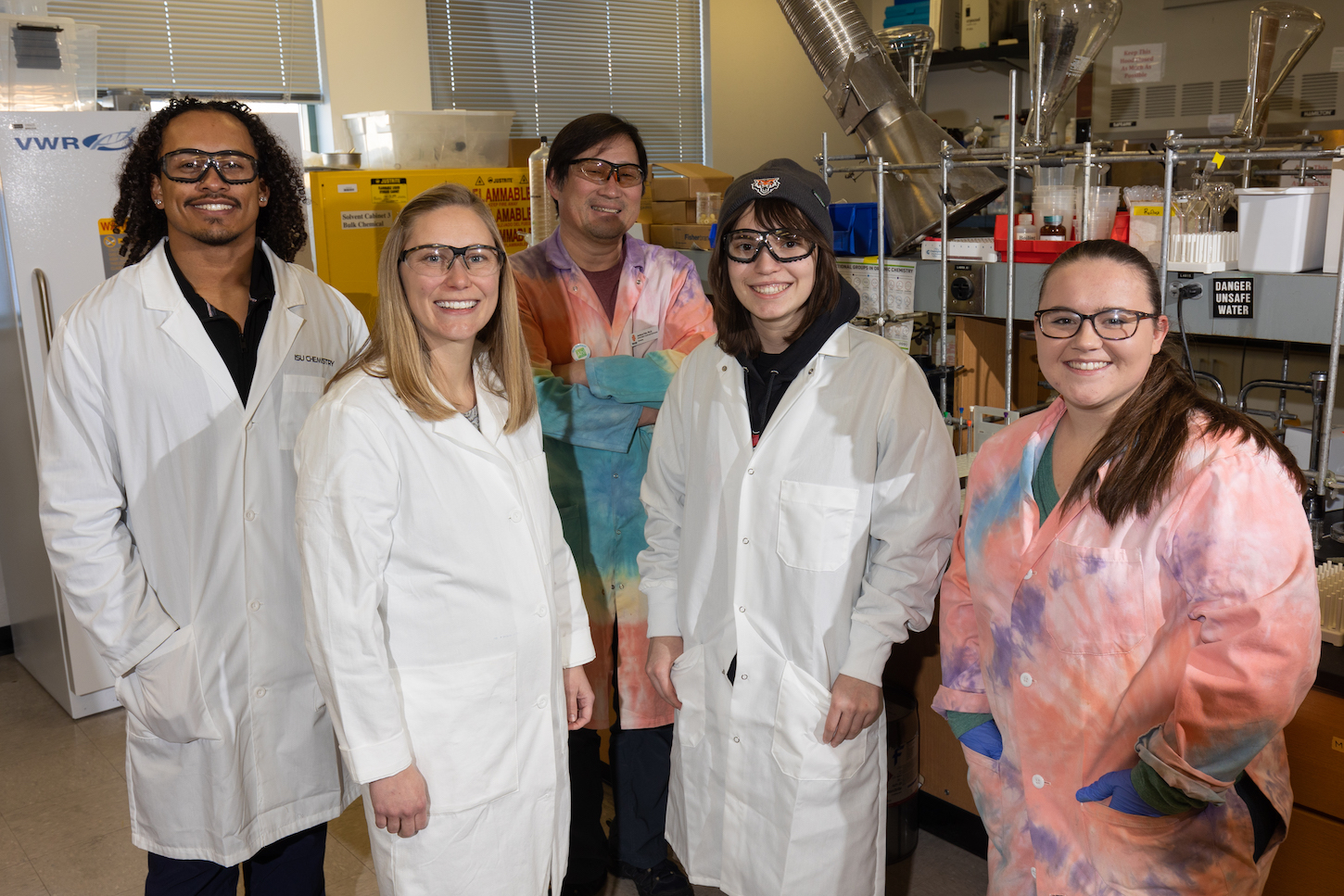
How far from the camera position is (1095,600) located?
45.7 inches

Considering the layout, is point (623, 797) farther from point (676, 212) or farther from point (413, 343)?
point (676, 212)

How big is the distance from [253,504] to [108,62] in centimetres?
309

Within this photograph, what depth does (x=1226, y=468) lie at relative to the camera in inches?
42.1

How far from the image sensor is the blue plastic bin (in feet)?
9.02

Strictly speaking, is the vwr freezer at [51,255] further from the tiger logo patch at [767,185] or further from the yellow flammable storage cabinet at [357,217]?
the tiger logo patch at [767,185]

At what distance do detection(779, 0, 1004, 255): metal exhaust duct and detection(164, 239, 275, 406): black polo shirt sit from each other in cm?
169

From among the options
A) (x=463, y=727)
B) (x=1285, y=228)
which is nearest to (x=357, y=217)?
(x=463, y=727)

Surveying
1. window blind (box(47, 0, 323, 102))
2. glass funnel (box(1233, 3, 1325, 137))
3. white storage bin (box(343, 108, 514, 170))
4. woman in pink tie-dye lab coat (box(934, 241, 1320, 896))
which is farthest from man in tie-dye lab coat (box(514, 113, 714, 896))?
window blind (box(47, 0, 323, 102))

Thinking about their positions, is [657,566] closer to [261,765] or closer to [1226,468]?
[261,765]

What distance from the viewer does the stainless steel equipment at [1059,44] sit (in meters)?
2.34

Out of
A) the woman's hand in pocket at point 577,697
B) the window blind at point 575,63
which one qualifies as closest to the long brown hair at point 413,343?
the woman's hand in pocket at point 577,697

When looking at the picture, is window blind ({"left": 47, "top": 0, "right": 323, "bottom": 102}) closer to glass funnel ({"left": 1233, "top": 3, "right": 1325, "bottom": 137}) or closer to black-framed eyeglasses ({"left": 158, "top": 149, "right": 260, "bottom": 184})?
A: black-framed eyeglasses ({"left": 158, "top": 149, "right": 260, "bottom": 184})

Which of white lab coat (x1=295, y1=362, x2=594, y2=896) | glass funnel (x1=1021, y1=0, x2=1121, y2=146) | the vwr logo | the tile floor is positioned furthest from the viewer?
the vwr logo

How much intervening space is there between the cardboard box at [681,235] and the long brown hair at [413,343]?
1923 millimetres
